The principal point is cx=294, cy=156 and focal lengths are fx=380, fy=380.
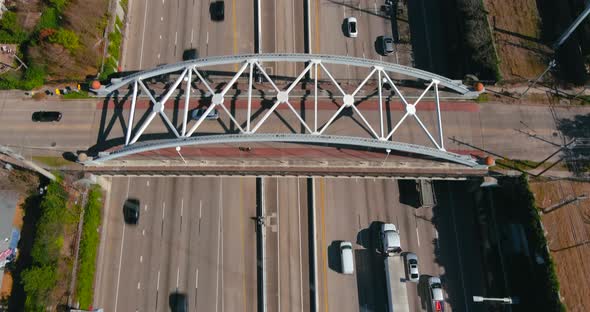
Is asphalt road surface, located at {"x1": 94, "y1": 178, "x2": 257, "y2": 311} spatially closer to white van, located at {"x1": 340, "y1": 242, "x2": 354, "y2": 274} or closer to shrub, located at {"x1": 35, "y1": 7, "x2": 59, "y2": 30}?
white van, located at {"x1": 340, "y1": 242, "x2": 354, "y2": 274}

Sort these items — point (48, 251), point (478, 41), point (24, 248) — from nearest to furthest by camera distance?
point (48, 251) → point (24, 248) → point (478, 41)

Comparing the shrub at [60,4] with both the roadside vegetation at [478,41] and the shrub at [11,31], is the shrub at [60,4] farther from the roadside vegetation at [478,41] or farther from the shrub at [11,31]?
the roadside vegetation at [478,41]

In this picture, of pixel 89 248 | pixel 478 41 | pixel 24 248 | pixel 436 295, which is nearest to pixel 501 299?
pixel 436 295

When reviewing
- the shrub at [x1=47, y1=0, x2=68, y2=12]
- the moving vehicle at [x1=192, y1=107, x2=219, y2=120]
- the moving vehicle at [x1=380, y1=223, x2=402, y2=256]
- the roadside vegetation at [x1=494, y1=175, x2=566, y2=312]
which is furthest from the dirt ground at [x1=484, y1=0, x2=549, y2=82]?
the shrub at [x1=47, y1=0, x2=68, y2=12]

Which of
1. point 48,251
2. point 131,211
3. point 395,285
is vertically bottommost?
point 395,285

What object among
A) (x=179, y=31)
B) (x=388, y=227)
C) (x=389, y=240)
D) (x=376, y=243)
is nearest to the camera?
(x=389, y=240)

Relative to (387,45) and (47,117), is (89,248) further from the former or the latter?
(387,45)
